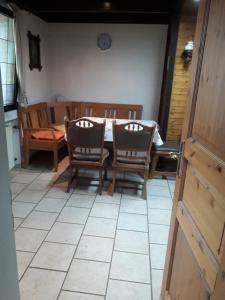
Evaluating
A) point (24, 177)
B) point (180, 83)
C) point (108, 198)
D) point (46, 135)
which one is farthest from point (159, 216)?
point (180, 83)

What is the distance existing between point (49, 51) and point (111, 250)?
4.08 metres

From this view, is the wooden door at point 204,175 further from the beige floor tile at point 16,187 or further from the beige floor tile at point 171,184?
the beige floor tile at point 16,187

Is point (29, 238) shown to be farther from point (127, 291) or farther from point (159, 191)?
point (159, 191)

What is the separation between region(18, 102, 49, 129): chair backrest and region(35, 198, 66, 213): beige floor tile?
1361mm

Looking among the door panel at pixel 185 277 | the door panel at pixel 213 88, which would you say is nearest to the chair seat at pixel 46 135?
the door panel at pixel 185 277

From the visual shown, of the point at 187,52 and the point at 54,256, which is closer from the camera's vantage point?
the point at 54,256

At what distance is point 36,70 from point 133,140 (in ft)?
8.25

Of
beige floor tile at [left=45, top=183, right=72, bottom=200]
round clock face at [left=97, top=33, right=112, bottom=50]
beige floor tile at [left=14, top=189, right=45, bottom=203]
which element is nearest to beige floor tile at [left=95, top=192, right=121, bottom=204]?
beige floor tile at [left=45, top=183, right=72, bottom=200]

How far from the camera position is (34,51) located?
4.13m

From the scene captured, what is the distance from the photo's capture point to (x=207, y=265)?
0.88 m

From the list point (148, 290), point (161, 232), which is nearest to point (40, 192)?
point (161, 232)

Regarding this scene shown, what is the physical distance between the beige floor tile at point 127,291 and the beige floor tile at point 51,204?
1151 mm

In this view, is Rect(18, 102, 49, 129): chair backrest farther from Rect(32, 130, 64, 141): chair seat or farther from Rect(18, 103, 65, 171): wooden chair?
Rect(32, 130, 64, 141): chair seat

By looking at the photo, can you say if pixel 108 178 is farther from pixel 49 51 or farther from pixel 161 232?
pixel 49 51
